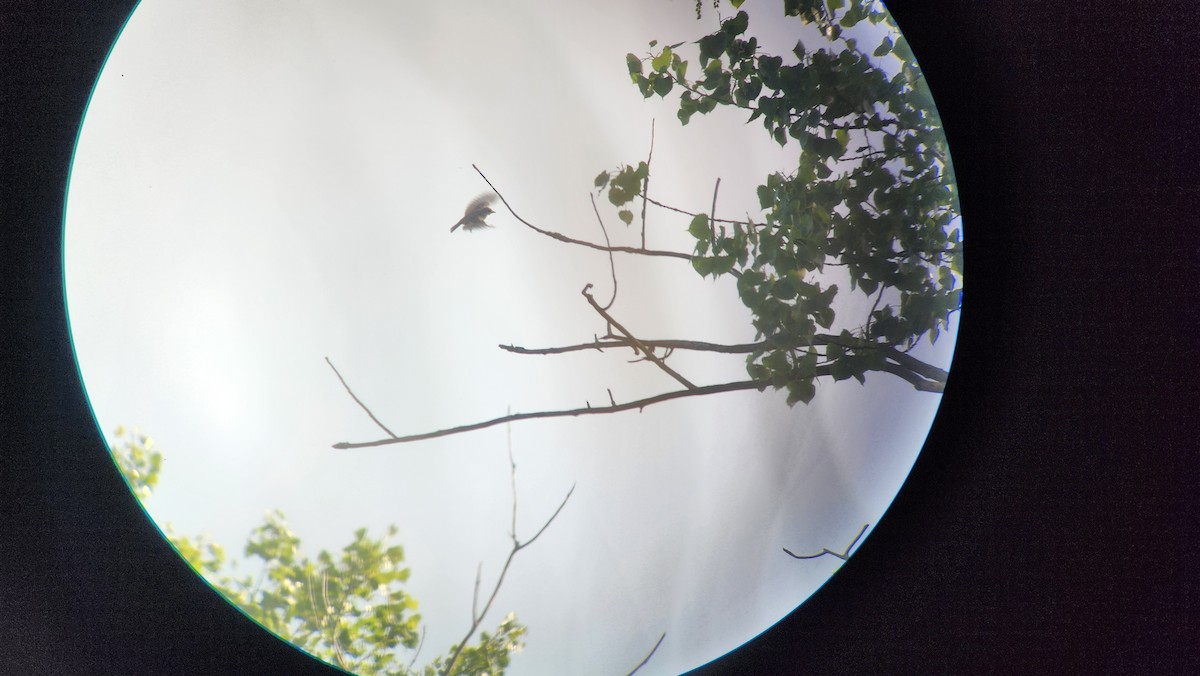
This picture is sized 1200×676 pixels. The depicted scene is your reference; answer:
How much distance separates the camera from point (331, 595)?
690 millimetres

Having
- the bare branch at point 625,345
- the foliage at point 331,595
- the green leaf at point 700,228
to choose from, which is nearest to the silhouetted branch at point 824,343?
the bare branch at point 625,345

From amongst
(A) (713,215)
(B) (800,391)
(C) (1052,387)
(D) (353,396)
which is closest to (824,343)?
(B) (800,391)

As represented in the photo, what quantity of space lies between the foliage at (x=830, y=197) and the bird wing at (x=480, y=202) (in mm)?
103

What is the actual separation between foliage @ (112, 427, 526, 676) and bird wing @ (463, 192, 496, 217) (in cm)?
31

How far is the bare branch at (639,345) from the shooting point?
0.68 meters

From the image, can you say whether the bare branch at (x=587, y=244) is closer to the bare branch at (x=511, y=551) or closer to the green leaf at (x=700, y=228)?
the green leaf at (x=700, y=228)

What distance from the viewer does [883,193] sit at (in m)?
0.75

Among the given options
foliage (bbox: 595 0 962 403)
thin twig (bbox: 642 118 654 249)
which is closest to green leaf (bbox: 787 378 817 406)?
foliage (bbox: 595 0 962 403)

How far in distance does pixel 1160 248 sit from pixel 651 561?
0.70 metres

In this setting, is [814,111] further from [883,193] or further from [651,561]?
[651,561]

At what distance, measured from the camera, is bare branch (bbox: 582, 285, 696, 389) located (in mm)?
681

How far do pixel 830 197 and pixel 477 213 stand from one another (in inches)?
14.4

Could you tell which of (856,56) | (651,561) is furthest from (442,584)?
(856,56)

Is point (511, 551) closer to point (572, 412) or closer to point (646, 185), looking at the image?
point (572, 412)
